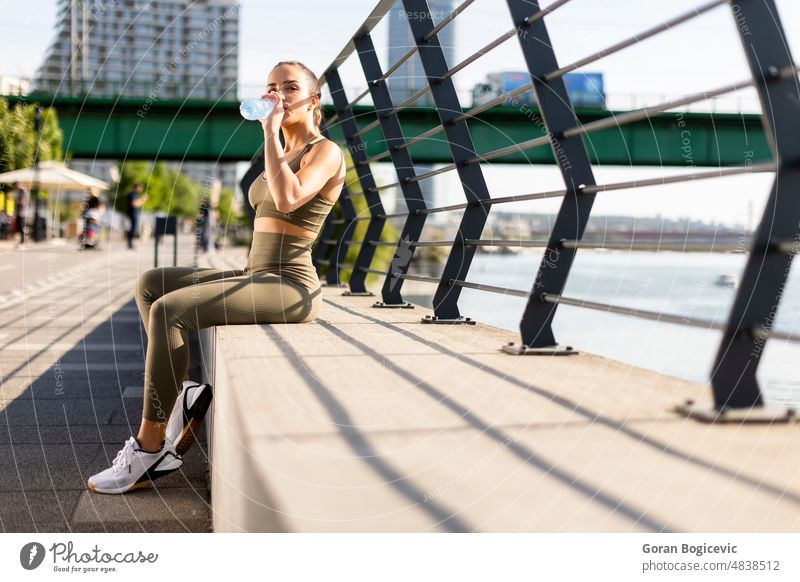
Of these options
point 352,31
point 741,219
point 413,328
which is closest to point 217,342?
point 413,328

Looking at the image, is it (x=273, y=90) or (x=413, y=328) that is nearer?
(x=273, y=90)

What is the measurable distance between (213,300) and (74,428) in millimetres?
1168

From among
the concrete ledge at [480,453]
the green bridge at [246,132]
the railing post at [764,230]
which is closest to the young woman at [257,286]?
the concrete ledge at [480,453]

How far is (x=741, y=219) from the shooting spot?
102 inches

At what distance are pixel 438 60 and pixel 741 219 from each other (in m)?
2.10

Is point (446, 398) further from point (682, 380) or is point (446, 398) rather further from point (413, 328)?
point (413, 328)

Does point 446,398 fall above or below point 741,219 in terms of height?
below

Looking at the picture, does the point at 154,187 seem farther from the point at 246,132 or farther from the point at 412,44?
the point at 412,44

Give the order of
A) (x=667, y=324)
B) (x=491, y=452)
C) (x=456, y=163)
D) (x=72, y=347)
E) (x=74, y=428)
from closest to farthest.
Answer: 1. (x=491, y=452)
2. (x=667, y=324)
3. (x=74, y=428)
4. (x=456, y=163)
5. (x=72, y=347)

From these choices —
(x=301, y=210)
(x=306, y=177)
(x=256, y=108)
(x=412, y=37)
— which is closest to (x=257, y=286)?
(x=301, y=210)

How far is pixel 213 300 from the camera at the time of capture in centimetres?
313

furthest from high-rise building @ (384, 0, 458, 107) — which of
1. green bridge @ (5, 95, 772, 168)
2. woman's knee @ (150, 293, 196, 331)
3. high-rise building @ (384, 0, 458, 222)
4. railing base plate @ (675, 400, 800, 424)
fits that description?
green bridge @ (5, 95, 772, 168)

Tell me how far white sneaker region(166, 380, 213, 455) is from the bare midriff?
659mm
